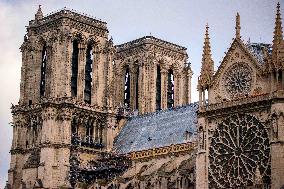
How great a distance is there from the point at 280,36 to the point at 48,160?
29162mm

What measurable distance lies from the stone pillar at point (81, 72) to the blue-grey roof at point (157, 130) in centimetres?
688

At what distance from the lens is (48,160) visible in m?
73.4

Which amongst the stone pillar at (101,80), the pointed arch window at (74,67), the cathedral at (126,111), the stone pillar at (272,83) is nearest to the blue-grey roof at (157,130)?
the cathedral at (126,111)

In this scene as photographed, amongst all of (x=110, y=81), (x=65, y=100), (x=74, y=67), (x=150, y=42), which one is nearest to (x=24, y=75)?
(x=74, y=67)

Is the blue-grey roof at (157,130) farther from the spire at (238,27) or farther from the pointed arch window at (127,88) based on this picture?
the spire at (238,27)

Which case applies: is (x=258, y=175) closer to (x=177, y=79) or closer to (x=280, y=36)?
(x=280, y=36)

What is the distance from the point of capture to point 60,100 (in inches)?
2968

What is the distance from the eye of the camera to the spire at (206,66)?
59.0m

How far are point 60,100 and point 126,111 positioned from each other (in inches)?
470

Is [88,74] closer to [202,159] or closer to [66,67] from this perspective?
[66,67]

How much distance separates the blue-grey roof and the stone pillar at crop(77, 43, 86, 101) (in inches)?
271

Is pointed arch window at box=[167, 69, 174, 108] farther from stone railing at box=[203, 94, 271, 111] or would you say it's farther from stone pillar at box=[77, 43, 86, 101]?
stone railing at box=[203, 94, 271, 111]

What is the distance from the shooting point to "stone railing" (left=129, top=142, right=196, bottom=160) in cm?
6844

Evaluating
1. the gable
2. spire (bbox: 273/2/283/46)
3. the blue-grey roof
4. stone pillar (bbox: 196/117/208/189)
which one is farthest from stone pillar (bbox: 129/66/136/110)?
spire (bbox: 273/2/283/46)
